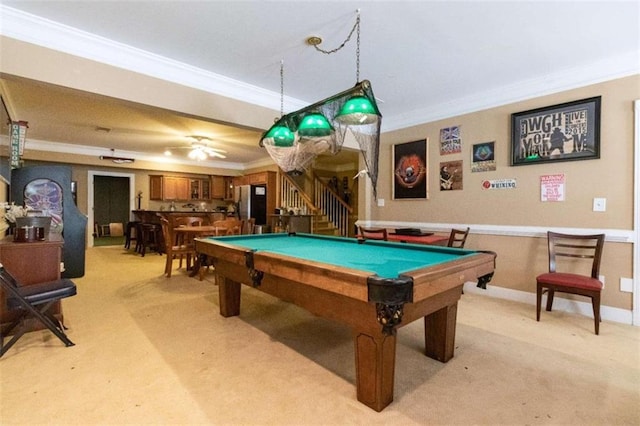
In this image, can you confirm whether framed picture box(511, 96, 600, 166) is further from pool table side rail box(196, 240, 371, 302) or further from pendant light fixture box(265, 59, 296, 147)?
pool table side rail box(196, 240, 371, 302)

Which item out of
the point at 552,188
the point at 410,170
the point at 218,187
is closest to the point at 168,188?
the point at 218,187

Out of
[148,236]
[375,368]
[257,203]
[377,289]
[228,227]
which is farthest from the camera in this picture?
[257,203]

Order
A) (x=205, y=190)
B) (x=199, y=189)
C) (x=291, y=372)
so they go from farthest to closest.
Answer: (x=205, y=190) < (x=199, y=189) < (x=291, y=372)

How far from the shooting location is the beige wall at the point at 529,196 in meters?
2.95

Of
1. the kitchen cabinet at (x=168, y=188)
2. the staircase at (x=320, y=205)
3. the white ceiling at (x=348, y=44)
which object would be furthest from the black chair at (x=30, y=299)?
the kitchen cabinet at (x=168, y=188)

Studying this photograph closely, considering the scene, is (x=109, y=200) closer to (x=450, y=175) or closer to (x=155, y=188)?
(x=155, y=188)

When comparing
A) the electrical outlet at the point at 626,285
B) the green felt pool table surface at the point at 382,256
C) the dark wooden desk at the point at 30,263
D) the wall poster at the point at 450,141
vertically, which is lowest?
the electrical outlet at the point at 626,285

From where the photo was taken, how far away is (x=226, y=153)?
7852 millimetres

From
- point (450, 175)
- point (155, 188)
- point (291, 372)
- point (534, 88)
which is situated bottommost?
point (291, 372)

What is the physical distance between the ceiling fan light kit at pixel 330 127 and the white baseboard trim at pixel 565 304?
234 centimetres

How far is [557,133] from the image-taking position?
329 cm

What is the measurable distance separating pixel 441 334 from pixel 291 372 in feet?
3.58

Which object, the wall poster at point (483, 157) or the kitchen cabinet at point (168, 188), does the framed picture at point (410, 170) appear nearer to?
the wall poster at point (483, 157)

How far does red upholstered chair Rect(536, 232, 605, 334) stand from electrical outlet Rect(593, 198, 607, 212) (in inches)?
11.8
